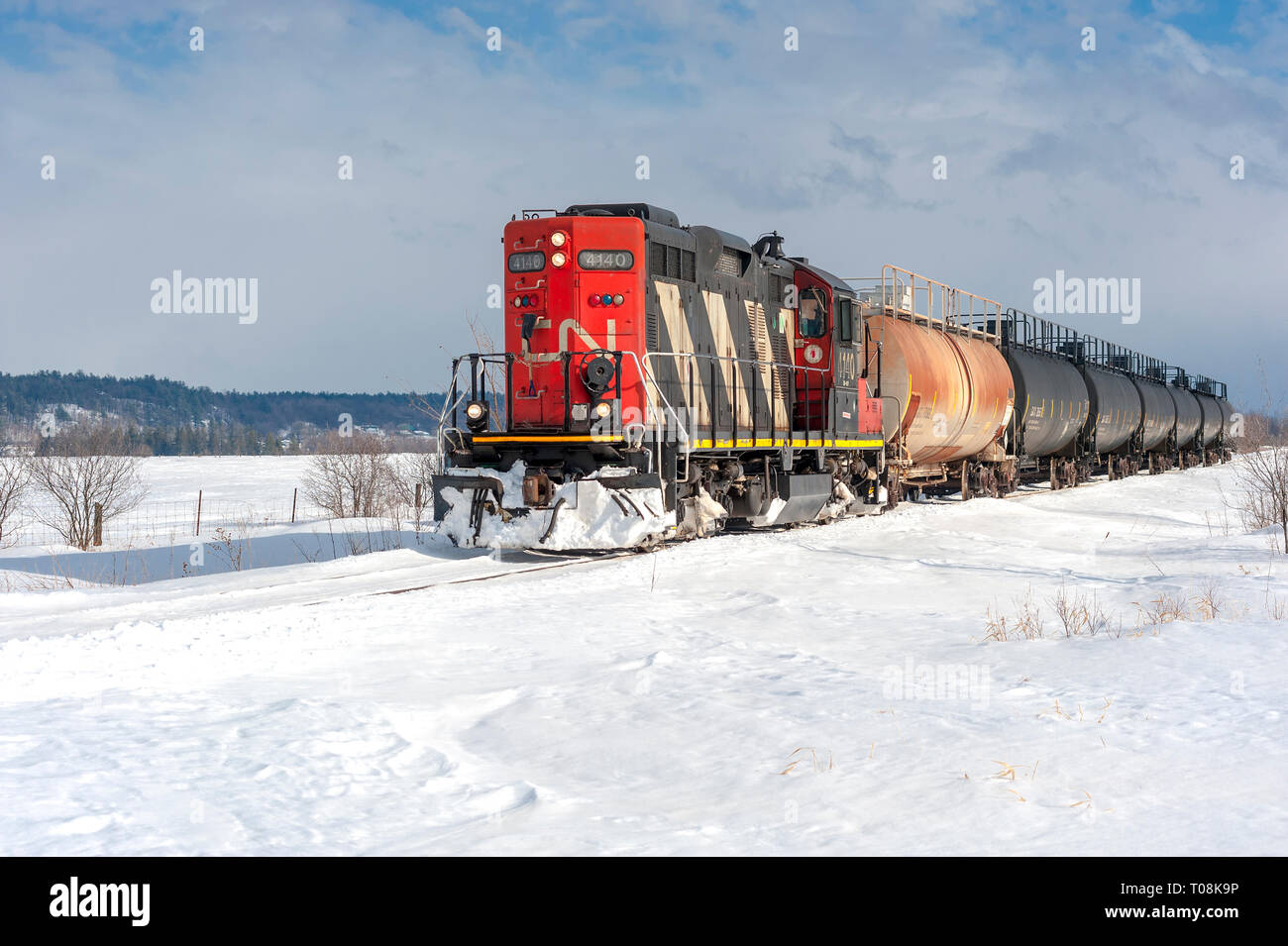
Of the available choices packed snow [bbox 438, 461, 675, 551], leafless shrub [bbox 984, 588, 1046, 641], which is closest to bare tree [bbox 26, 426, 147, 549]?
packed snow [bbox 438, 461, 675, 551]

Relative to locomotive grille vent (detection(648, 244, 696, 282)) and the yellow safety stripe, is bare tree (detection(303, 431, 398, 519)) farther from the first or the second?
locomotive grille vent (detection(648, 244, 696, 282))

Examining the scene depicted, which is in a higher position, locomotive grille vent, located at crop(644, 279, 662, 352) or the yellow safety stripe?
locomotive grille vent, located at crop(644, 279, 662, 352)

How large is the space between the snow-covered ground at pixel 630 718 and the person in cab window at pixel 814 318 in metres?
7.18

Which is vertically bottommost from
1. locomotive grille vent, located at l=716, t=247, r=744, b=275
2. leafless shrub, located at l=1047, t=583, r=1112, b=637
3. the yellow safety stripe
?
leafless shrub, located at l=1047, t=583, r=1112, b=637

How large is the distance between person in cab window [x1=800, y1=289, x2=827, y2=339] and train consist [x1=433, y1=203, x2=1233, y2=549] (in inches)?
1.3

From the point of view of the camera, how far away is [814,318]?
16953mm

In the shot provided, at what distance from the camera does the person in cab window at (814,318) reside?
16.8 meters

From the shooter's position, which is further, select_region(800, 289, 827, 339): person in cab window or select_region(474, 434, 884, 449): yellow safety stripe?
select_region(800, 289, 827, 339): person in cab window

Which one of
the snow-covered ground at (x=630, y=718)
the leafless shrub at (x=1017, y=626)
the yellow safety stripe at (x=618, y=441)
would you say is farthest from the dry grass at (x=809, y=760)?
the yellow safety stripe at (x=618, y=441)

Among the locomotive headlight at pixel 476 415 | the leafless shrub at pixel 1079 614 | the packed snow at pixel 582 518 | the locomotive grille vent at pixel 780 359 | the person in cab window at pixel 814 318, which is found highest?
the person in cab window at pixel 814 318

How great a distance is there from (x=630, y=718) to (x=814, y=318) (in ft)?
40.5

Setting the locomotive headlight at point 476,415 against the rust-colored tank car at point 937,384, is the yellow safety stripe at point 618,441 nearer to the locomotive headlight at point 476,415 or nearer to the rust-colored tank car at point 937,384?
the locomotive headlight at point 476,415

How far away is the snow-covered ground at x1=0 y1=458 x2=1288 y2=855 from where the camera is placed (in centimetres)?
396
